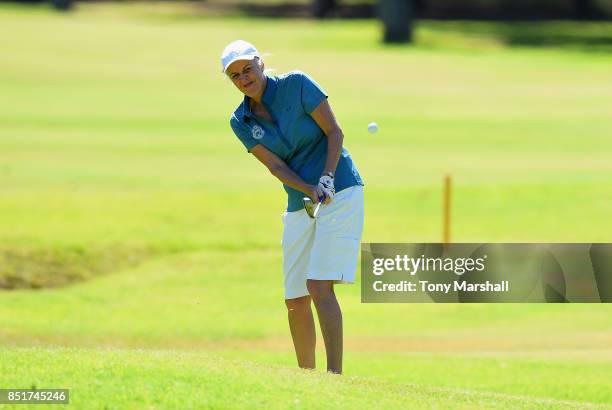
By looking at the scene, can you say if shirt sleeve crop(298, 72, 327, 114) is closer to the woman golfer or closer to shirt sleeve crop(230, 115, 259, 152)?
the woman golfer

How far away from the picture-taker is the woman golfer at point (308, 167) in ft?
24.2

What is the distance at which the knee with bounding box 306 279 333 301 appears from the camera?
7402mm

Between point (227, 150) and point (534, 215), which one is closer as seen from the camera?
point (534, 215)

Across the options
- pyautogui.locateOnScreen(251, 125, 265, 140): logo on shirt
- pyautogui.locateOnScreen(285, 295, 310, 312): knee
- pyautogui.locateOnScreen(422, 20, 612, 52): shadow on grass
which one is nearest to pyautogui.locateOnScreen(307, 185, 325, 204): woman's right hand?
pyautogui.locateOnScreen(251, 125, 265, 140): logo on shirt

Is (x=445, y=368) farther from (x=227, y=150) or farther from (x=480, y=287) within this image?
(x=227, y=150)

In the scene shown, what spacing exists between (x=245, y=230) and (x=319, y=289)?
10.1 metres

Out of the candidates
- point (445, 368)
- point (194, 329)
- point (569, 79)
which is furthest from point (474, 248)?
point (569, 79)

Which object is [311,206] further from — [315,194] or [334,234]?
[334,234]

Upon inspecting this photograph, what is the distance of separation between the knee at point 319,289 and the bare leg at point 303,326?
0.30 meters

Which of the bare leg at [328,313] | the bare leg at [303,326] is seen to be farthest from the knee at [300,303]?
the bare leg at [328,313]

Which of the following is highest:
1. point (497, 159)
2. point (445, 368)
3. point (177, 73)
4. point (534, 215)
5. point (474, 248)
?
point (177, 73)

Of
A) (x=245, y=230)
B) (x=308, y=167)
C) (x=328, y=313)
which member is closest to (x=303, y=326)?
(x=328, y=313)

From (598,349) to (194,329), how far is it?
384cm

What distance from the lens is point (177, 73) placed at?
3731 centimetres
